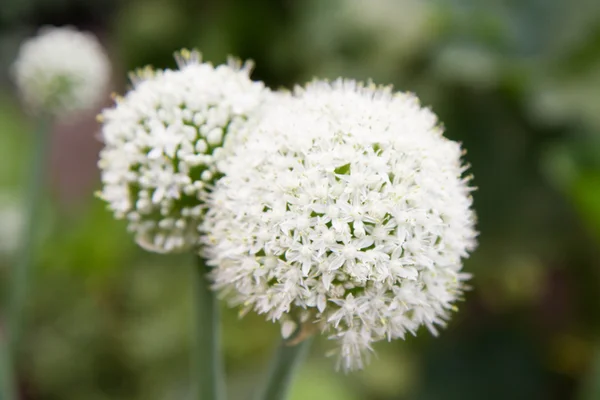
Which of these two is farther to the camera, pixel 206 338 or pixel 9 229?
pixel 9 229

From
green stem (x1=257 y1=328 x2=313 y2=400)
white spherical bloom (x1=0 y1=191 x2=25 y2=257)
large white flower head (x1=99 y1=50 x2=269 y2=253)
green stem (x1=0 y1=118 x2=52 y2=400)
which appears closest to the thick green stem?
green stem (x1=257 y1=328 x2=313 y2=400)

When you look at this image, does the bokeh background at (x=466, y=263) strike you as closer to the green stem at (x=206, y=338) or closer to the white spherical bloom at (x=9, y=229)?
the white spherical bloom at (x=9, y=229)

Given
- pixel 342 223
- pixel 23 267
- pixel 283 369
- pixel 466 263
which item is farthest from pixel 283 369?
pixel 466 263

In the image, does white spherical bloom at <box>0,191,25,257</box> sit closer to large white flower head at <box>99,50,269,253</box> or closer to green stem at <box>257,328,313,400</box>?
large white flower head at <box>99,50,269,253</box>

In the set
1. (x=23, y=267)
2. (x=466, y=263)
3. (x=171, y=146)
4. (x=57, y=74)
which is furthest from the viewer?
(x=466, y=263)

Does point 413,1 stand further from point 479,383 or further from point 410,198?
point 410,198

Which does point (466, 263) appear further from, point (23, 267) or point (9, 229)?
point (9, 229)
